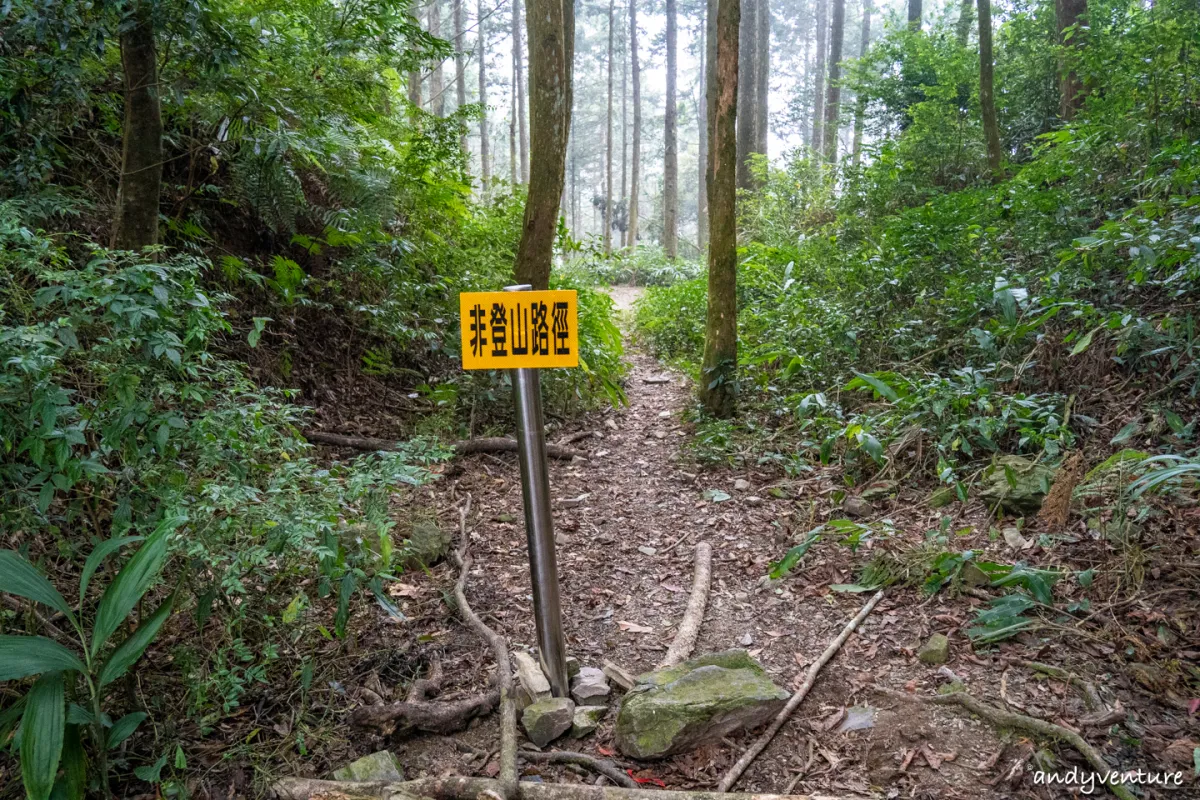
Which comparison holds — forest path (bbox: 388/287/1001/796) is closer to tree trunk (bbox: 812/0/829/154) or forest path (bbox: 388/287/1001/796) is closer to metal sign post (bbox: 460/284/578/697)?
metal sign post (bbox: 460/284/578/697)

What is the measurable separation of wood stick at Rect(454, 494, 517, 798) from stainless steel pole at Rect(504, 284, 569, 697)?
0.20 meters

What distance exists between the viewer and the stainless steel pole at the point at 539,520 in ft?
8.77

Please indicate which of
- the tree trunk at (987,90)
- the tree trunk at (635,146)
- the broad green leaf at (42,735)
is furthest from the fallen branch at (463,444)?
the tree trunk at (635,146)

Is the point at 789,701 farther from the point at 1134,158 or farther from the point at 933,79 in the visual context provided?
the point at 933,79

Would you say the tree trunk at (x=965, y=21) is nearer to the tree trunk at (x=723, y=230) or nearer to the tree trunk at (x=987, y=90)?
the tree trunk at (x=987, y=90)

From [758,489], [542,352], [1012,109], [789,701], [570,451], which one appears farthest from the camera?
[1012,109]

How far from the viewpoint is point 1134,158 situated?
6.49 m

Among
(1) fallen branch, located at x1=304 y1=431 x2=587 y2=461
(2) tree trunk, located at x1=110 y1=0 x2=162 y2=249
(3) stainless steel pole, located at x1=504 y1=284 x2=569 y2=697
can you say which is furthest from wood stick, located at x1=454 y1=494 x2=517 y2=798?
(2) tree trunk, located at x1=110 y1=0 x2=162 y2=249

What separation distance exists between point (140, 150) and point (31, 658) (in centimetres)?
279

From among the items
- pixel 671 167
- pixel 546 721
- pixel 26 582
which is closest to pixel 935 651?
pixel 546 721

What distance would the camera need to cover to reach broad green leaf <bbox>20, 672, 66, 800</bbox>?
192cm

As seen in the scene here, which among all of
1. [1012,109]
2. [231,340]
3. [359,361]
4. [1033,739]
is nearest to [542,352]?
[1033,739]

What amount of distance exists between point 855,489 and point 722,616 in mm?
1589

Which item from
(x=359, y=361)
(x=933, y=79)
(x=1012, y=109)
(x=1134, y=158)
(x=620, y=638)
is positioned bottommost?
(x=620, y=638)
